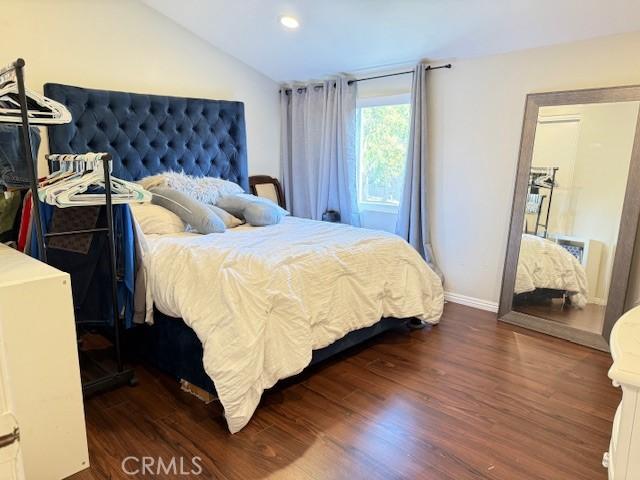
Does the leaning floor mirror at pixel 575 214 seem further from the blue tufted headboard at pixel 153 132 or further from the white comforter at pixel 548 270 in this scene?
the blue tufted headboard at pixel 153 132

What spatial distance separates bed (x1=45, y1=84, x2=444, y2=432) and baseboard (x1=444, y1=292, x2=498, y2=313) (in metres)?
0.76

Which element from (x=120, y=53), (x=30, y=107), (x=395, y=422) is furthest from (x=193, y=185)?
(x=395, y=422)


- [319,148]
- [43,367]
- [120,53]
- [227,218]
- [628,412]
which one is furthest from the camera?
[319,148]

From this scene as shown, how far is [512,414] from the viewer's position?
86.4 inches

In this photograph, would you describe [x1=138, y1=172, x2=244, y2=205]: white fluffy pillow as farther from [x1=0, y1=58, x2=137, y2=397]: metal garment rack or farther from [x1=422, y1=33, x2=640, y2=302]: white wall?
[x1=422, y1=33, x2=640, y2=302]: white wall

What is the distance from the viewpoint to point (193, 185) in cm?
347

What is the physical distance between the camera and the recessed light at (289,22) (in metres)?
3.38

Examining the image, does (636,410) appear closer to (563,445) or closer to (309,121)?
(563,445)

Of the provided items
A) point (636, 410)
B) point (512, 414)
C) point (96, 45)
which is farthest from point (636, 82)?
point (96, 45)

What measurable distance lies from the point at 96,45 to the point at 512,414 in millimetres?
3711

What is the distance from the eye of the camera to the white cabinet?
1.45 m

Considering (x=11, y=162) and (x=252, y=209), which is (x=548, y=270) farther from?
(x=11, y=162)

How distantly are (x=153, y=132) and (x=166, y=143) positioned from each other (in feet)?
0.47

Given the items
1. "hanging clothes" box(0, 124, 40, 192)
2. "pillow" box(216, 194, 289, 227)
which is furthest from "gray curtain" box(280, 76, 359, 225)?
"hanging clothes" box(0, 124, 40, 192)
